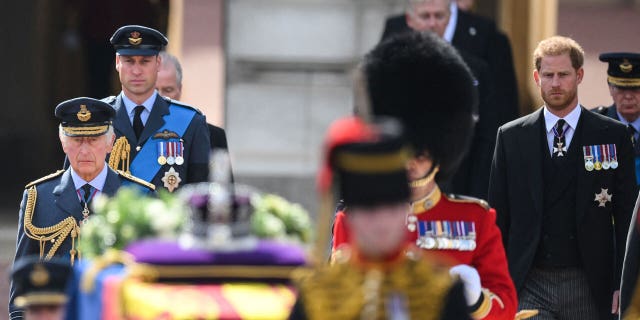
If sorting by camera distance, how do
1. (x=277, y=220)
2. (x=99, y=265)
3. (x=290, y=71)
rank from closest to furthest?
(x=99, y=265), (x=277, y=220), (x=290, y=71)

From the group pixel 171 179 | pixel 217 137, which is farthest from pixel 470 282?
pixel 217 137

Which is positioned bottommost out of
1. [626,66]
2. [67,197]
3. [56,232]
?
[56,232]

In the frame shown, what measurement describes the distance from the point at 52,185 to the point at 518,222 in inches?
89.4

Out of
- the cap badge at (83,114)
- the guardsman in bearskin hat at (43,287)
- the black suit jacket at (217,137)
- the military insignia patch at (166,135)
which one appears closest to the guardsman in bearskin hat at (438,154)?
the guardsman in bearskin hat at (43,287)

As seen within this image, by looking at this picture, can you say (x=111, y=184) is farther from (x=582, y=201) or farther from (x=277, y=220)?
(x=277, y=220)

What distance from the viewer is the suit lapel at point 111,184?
7.57 meters

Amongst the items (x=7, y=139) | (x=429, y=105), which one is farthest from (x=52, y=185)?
(x=7, y=139)

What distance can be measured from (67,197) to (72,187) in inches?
2.7

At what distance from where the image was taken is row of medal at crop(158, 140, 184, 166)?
852 cm

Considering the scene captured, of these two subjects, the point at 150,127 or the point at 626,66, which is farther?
the point at 626,66

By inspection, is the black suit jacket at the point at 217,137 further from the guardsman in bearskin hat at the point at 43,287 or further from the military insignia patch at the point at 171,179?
the guardsman in bearskin hat at the point at 43,287

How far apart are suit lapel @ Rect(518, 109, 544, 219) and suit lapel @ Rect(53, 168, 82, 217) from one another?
2241 mm

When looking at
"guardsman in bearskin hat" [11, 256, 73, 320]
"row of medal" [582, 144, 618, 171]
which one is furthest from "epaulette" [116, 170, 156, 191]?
"guardsman in bearskin hat" [11, 256, 73, 320]

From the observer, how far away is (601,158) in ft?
27.6
